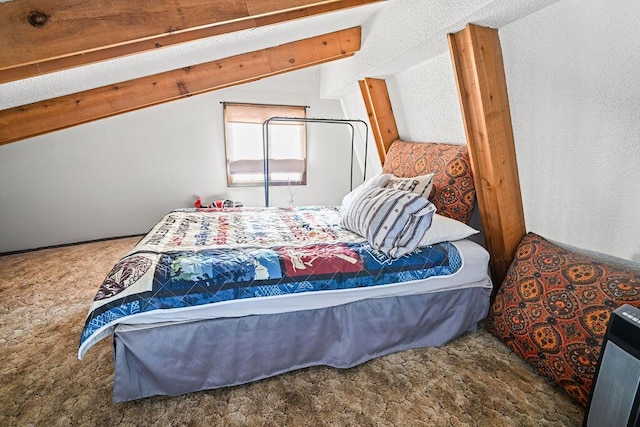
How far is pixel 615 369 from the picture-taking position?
1.07m

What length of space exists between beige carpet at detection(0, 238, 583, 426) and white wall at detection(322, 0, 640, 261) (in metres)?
0.83

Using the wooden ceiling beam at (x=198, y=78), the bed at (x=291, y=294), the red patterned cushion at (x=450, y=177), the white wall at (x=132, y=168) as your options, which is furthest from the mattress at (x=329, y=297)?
the white wall at (x=132, y=168)

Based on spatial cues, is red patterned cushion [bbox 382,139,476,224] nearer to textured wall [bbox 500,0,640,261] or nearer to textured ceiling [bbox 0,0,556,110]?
textured wall [bbox 500,0,640,261]

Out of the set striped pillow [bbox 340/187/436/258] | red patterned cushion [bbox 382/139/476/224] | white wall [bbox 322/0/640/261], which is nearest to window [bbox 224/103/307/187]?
red patterned cushion [bbox 382/139/476/224]

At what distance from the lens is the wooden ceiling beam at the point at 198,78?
8.71 ft

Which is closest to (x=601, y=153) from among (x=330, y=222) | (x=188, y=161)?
(x=330, y=222)

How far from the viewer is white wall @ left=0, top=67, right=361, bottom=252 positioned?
3279 mm

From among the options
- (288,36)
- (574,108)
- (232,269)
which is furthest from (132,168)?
(574,108)

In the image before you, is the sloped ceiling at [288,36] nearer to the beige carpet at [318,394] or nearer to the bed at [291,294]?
the bed at [291,294]

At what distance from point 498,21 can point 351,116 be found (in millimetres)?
2501

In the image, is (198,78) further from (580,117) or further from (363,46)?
(580,117)

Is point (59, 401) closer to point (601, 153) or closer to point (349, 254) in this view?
point (349, 254)

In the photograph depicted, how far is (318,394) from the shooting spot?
1.48 metres

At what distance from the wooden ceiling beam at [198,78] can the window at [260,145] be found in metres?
1.20
